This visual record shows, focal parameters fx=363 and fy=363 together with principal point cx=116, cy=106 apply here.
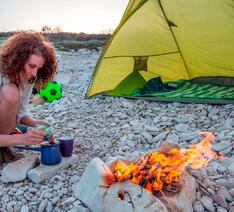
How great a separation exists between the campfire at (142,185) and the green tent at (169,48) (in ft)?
9.93

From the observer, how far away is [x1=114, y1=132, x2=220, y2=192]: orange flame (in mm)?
2604

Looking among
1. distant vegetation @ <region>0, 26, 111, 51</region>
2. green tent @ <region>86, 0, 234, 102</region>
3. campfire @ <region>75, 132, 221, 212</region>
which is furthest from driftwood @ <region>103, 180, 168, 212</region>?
distant vegetation @ <region>0, 26, 111, 51</region>

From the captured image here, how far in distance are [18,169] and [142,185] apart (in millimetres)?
1272

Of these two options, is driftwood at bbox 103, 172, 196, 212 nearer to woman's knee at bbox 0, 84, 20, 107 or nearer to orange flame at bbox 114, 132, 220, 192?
orange flame at bbox 114, 132, 220, 192

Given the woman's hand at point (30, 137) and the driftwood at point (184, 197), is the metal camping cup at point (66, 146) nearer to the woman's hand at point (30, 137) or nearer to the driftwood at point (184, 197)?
the woman's hand at point (30, 137)

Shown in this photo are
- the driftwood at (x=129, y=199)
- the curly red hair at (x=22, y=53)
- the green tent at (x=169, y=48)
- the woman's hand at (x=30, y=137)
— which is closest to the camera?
the driftwood at (x=129, y=199)

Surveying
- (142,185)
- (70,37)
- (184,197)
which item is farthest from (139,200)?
(70,37)

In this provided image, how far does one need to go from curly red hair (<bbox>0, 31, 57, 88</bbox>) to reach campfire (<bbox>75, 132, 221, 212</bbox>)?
1.15m

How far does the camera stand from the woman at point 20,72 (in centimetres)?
316

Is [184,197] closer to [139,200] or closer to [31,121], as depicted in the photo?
[139,200]

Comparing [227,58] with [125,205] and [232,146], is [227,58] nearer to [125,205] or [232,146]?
[232,146]

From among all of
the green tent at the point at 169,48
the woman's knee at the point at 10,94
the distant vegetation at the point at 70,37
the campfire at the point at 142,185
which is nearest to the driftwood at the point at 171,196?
the campfire at the point at 142,185

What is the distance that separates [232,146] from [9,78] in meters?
2.32

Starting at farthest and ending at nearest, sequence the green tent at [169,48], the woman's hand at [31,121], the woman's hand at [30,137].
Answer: the green tent at [169,48] → the woman's hand at [31,121] → the woman's hand at [30,137]
